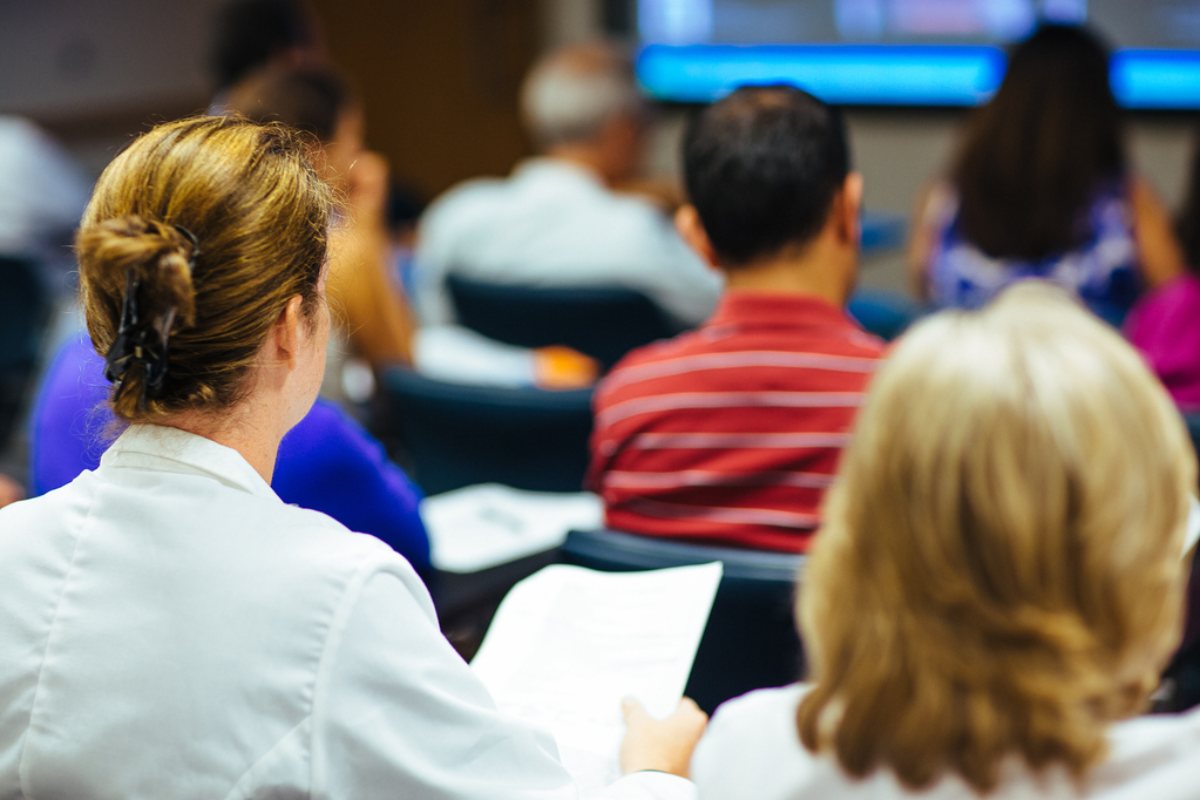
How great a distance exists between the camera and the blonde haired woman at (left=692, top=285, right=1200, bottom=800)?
2.67 feet

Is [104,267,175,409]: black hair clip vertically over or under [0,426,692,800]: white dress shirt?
over

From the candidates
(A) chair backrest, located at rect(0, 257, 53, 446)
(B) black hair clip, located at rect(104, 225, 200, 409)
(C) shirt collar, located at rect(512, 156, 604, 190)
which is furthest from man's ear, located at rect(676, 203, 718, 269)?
(A) chair backrest, located at rect(0, 257, 53, 446)

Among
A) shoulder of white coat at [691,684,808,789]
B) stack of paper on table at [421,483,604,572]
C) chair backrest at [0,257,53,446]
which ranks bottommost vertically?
chair backrest at [0,257,53,446]

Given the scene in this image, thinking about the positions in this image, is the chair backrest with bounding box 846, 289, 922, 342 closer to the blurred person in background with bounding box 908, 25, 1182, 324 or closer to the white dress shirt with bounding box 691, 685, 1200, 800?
the blurred person in background with bounding box 908, 25, 1182, 324

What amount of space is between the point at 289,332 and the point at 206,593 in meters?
0.24

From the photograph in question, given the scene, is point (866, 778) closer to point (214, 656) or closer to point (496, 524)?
point (214, 656)

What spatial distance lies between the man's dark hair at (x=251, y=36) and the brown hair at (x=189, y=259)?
9.85 ft

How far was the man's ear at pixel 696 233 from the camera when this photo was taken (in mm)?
2078

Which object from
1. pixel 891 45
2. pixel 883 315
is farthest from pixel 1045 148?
pixel 891 45

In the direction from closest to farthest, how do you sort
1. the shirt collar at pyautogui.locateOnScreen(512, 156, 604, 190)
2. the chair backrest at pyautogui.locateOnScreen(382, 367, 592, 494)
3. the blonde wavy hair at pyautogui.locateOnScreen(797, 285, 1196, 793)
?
1. the blonde wavy hair at pyautogui.locateOnScreen(797, 285, 1196, 793)
2. the chair backrest at pyautogui.locateOnScreen(382, 367, 592, 494)
3. the shirt collar at pyautogui.locateOnScreen(512, 156, 604, 190)

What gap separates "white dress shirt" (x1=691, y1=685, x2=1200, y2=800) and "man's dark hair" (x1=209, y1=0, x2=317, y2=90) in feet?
11.2

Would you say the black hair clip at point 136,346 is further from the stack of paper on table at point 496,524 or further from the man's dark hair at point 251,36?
the man's dark hair at point 251,36

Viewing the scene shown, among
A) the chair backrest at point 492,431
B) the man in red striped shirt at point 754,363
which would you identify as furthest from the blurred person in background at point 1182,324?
the chair backrest at point 492,431

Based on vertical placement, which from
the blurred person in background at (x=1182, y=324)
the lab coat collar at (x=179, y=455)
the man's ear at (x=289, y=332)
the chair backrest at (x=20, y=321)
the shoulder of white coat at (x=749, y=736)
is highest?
the man's ear at (x=289, y=332)
